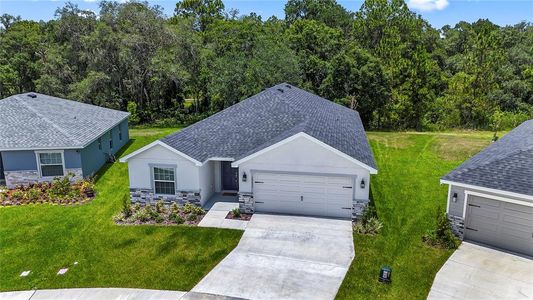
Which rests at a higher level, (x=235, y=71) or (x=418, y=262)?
(x=235, y=71)

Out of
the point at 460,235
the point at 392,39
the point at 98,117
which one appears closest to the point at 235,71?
the point at 98,117

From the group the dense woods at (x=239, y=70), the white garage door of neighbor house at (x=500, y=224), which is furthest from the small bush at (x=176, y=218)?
the dense woods at (x=239, y=70)

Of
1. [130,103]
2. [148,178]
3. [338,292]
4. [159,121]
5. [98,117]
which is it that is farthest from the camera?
[159,121]

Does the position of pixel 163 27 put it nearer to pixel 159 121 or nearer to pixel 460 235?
pixel 159 121

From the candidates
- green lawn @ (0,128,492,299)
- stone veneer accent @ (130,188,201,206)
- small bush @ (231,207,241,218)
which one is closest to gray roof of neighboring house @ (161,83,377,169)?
A: stone veneer accent @ (130,188,201,206)

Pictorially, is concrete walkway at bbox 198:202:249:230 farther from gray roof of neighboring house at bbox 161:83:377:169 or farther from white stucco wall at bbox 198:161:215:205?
gray roof of neighboring house at bbox 161:83:377:169
